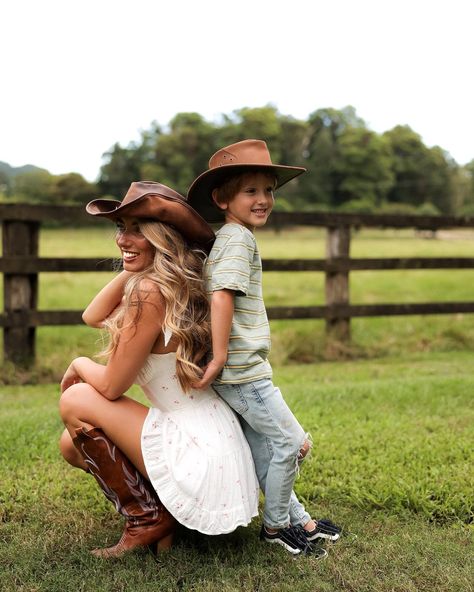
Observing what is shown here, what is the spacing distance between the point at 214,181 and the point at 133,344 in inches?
27.4

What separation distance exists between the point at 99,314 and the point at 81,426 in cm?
44

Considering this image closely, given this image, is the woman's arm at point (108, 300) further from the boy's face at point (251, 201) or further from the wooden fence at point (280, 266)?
the wooden fence at point (280, 266)

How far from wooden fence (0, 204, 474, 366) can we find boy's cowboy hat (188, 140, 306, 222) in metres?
2.90

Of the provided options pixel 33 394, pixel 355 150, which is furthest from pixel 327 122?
pixel 33 394

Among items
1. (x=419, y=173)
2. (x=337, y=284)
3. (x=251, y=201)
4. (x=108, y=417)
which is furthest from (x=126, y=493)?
(x=419, y=173)

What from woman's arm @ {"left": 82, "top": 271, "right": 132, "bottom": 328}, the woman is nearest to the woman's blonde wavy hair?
the woman

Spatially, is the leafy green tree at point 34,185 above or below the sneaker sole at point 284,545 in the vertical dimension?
above

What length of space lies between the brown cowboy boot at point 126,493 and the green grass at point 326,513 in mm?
72

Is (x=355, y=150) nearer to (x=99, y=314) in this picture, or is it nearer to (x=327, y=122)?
(x=327, y=122)

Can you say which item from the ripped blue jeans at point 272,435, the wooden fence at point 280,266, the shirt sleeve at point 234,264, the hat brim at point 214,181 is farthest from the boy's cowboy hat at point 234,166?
the wooden fence at point 280,266

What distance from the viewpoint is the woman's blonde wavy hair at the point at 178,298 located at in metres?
2.55

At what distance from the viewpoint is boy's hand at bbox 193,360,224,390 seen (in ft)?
8.32

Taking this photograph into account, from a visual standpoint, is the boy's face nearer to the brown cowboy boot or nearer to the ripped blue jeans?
the ripped blue jeans

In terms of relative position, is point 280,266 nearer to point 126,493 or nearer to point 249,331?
point 249,331
